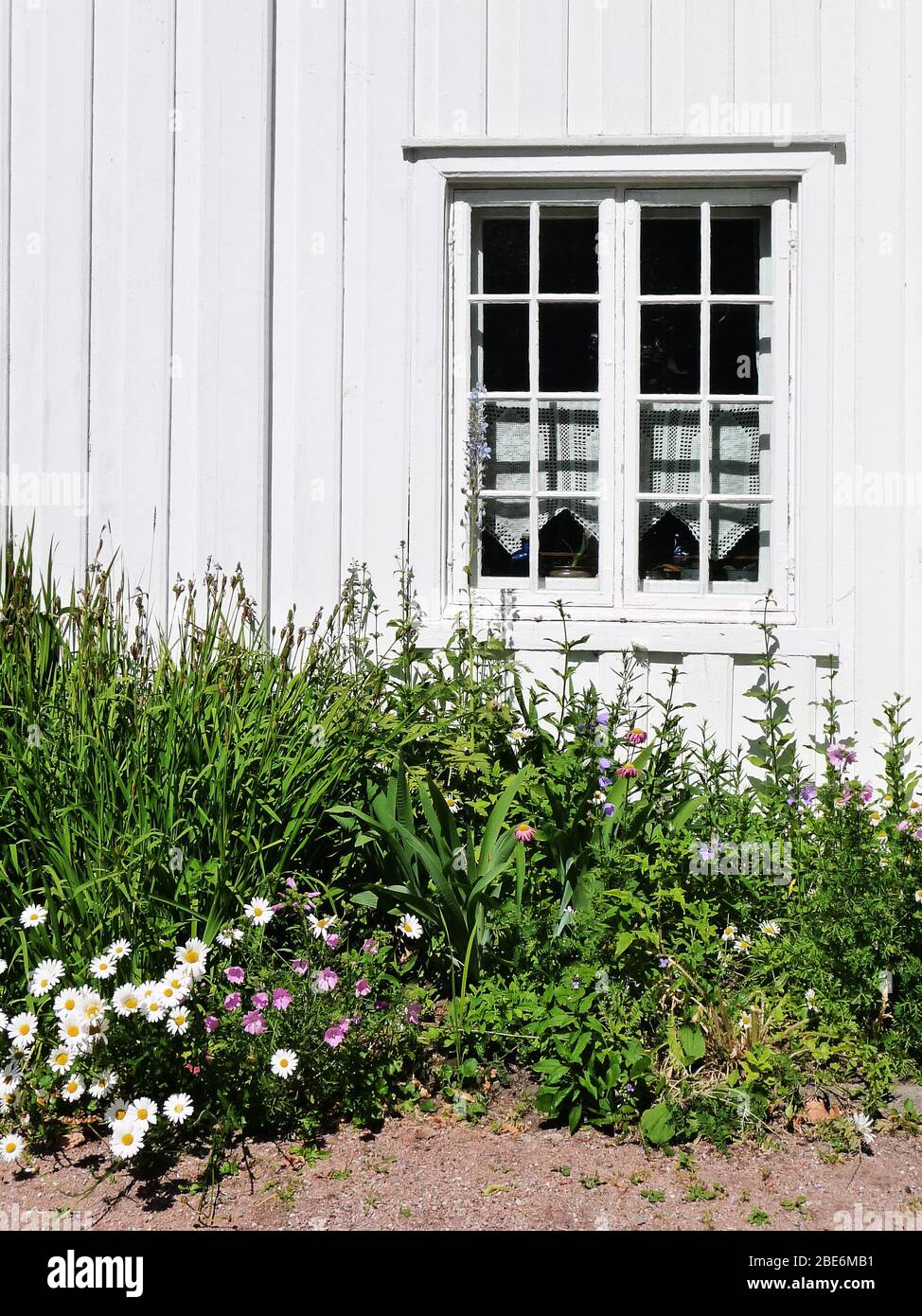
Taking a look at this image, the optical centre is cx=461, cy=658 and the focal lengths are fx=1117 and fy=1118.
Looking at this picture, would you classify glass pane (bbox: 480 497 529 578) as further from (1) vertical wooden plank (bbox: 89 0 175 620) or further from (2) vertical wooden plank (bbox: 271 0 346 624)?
(1) vertical wooden plank (bbox: 89 0 175 620)

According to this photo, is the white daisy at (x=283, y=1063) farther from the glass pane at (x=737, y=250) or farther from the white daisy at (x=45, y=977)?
the glass pane at (x=737, y=250)

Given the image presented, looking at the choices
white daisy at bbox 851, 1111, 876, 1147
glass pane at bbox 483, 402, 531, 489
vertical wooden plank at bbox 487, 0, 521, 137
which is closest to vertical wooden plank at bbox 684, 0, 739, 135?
vertical wooden plank at bbox 487, 0, 521, 137

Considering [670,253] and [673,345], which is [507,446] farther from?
[670,253]

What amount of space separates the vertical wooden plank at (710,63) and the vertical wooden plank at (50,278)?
7.94 feet

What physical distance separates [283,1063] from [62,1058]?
1.70 ft

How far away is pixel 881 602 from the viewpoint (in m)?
4.38

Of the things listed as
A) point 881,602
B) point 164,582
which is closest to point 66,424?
point 164,582

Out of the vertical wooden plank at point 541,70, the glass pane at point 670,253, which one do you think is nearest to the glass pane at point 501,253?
the vertical wooden plank at point 541,70

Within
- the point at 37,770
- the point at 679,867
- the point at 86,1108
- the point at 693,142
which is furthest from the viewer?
the point at 693,142

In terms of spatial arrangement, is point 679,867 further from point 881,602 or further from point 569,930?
point 881,602

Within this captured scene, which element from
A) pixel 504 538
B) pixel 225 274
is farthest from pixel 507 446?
pixel 225 274

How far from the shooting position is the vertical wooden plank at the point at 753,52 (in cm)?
435

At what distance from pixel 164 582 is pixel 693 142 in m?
2.72

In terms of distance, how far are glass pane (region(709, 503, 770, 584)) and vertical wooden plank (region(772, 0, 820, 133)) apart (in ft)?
4.85
